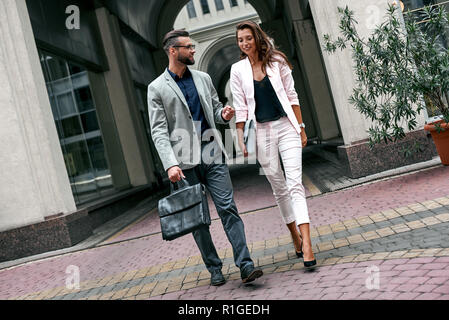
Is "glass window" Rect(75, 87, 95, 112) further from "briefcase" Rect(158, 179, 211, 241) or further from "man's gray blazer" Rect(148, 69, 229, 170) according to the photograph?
"briefcase" Rect(158, 179, 211, 241)

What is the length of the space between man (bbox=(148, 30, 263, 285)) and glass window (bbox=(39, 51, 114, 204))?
22.4 feet

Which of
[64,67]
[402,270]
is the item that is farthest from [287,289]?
[64,67]

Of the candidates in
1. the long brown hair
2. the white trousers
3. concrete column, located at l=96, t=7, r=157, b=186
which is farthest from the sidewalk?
concrete column, located at l=96, t=7, r=157, b=186

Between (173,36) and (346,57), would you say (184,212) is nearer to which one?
(173,36)

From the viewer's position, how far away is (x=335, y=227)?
4.89 meters

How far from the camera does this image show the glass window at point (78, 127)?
1039 centimetres

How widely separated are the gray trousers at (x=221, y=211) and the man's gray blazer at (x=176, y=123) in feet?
0.40

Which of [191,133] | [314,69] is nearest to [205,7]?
[314,69]

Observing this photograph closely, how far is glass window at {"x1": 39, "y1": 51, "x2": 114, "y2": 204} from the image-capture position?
409 inches

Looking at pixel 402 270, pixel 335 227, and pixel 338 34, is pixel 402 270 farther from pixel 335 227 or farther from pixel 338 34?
pixel 338 34

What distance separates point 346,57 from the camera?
295 inches

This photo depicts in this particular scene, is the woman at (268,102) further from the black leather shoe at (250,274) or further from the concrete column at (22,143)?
the concrete column at (22,143)

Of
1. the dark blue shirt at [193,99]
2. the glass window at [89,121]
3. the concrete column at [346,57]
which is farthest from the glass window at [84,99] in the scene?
the dark blue shirt at [193,99]

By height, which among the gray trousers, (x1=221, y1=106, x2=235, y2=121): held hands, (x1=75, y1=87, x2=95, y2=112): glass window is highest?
(x1=75, y1=87, x2=95, y2=112): glass window
